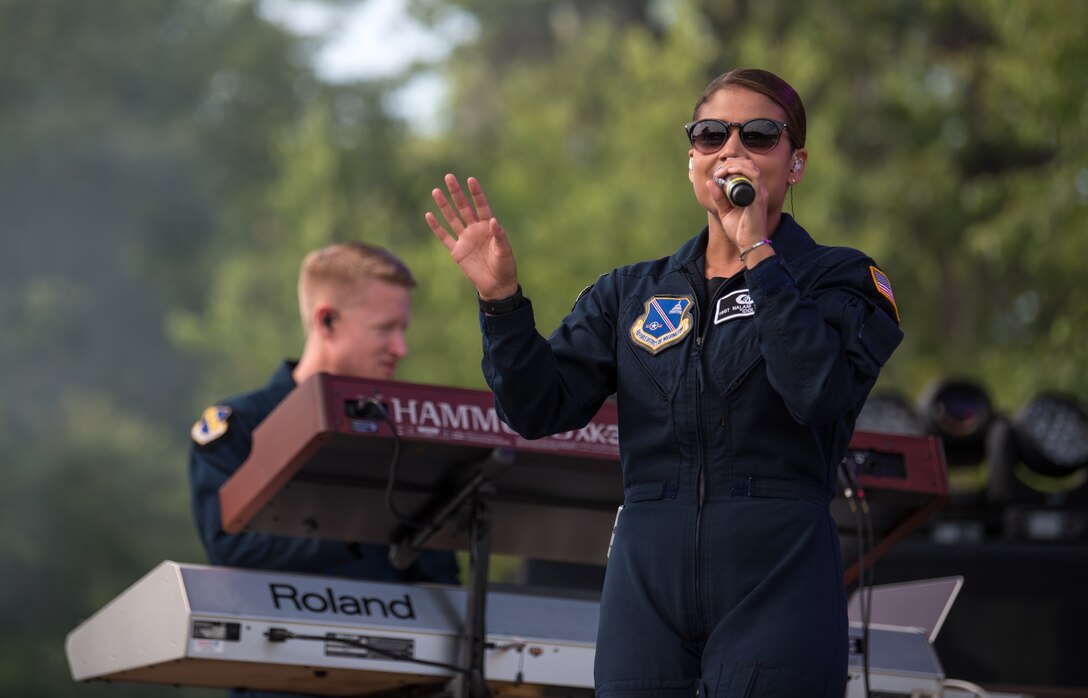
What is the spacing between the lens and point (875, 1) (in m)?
21.3

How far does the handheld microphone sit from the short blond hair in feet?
9.11

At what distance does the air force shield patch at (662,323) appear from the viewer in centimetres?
278

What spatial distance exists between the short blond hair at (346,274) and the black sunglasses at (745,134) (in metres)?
2.65

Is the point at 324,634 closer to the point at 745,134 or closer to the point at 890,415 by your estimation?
the point at 745,134

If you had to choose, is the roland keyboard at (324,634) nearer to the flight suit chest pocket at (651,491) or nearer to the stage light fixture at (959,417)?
the flight suit chest pocket at (651,491)

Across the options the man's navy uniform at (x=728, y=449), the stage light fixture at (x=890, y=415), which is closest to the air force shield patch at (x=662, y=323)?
the man's navy uniform at (x=728, y=449)

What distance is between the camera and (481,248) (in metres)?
2.85

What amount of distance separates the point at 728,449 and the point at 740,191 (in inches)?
17.2

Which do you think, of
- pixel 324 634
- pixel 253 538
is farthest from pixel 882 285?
pixel 253 538

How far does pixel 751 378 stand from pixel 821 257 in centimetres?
30

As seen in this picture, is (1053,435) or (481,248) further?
(1053,435)

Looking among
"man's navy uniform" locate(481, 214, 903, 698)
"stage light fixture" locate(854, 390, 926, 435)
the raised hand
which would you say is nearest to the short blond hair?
the raised hand

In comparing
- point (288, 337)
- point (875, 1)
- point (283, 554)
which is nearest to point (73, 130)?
point (288, 337)

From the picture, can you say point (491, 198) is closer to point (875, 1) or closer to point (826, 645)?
point (875, 1)
